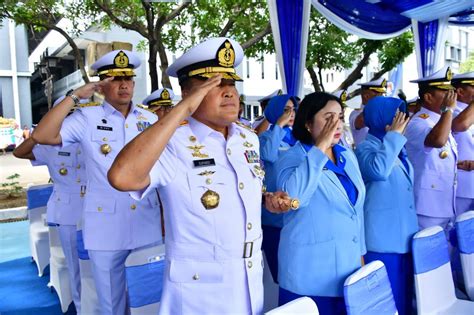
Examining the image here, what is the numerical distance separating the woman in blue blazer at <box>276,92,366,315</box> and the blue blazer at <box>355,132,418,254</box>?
42 centimetres

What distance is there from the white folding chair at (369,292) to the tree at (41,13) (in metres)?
6.81

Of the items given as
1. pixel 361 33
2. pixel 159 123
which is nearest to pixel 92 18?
pixel 361 33

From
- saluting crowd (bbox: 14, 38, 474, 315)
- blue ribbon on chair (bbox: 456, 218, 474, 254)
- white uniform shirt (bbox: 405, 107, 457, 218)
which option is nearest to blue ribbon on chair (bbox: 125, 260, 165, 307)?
saluting crowd (bbox: 14, 38, 474, 315)

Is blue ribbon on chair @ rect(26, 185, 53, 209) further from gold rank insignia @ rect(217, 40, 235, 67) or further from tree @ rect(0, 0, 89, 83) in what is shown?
gold rank insignia @ rect(217, 40, 235, 67)

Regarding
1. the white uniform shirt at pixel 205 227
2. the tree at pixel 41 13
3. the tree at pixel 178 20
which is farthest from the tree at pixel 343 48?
the white uniform shirt at pixel 205 227

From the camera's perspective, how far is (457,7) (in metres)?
6.63

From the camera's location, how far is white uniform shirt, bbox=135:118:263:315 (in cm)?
156

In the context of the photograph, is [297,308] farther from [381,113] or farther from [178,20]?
[178,20]

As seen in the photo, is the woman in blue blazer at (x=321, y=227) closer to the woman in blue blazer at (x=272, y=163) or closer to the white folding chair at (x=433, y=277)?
the white folding chair at (x=433, y=277)

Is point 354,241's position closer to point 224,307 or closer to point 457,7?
point 224,307

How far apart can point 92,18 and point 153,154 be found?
8.56 m

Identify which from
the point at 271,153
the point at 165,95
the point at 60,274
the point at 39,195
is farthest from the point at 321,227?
the point at 39,195

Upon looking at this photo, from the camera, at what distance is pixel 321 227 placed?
191 cm

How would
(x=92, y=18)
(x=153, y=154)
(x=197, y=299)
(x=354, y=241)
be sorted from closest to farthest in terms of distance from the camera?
(x=153, y=154), (x=197, y=299), (x=354, y=241), (x=92, y=18)
